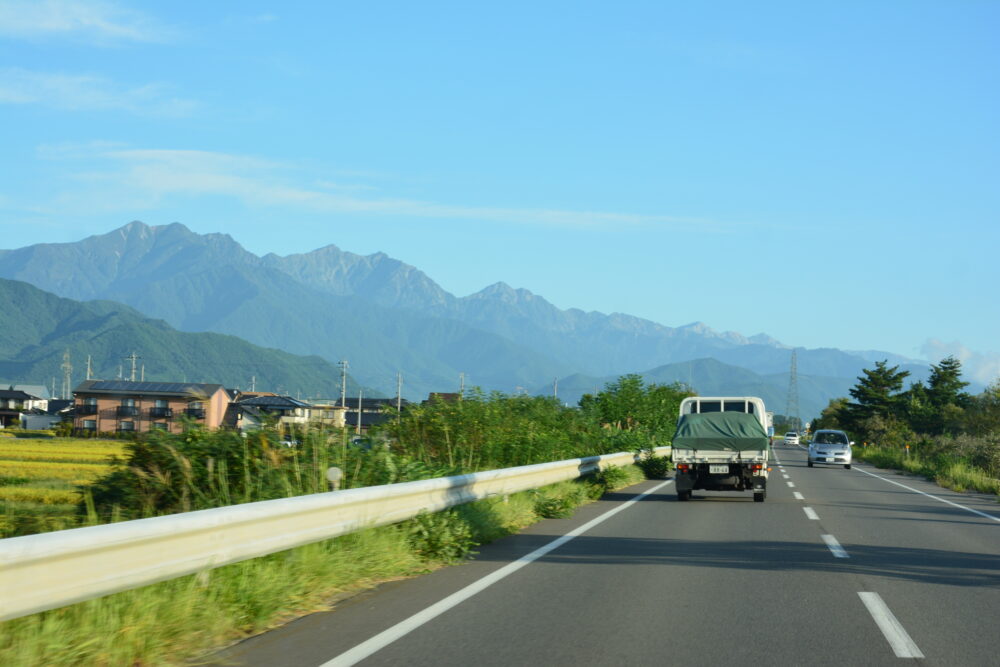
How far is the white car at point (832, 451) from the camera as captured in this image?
142 ft

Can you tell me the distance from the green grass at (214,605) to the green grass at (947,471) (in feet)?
64.7

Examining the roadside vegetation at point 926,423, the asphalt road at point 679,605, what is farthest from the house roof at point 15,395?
the asphalt road at point 679,605

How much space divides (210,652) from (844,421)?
370 ft

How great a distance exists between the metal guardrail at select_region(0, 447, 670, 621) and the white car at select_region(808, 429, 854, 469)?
118 feet

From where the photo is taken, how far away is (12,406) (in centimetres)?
13788

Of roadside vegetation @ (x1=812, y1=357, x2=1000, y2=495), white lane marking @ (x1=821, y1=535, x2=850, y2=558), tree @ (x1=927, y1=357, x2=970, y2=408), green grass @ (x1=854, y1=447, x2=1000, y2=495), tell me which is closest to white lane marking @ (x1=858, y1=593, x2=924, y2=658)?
white lane marking @ (x1=821, y1=535, x2=850, y2=558)

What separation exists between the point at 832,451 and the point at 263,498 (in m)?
37.5

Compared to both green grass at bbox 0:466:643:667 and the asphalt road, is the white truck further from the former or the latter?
green grass at bbox 0:466:643:667

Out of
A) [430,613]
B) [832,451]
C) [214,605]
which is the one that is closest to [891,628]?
[430,613]

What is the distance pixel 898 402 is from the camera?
10412 centimetres

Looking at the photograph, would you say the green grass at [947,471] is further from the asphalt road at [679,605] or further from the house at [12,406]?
the house at [12,406]

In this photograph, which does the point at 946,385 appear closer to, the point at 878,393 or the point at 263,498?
the point at 878,393

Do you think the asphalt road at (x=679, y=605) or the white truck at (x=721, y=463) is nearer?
the asphalt road at (x=679, y=605)

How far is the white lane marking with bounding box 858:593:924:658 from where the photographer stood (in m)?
6.45
